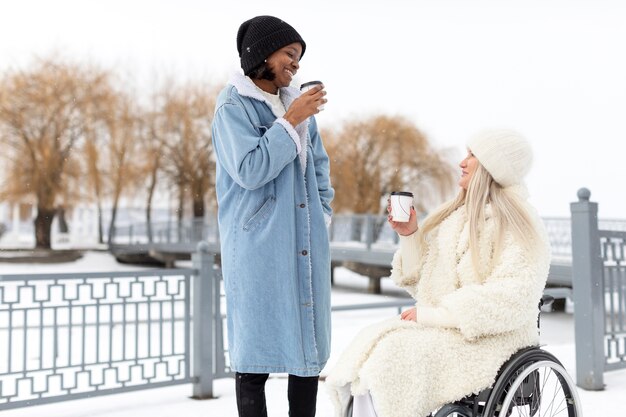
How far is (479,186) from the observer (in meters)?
2.04

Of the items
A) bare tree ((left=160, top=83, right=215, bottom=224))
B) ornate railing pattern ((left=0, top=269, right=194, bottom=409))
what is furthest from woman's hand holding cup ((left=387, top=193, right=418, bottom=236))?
bare tree ((left=160, top=83, right=215, bottom=224))

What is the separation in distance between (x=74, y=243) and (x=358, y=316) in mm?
17922

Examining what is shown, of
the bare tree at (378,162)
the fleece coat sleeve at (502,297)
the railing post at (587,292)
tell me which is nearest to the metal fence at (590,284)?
the railing post at (587,292)

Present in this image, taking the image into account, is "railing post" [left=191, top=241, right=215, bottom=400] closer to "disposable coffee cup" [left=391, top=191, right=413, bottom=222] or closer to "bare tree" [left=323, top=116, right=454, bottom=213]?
"disposable coffee cup" [left=391, top=191, right=413, bottom=222]

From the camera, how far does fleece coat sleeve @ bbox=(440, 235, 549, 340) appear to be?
1.86 metres

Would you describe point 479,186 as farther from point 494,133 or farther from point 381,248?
point 381,248

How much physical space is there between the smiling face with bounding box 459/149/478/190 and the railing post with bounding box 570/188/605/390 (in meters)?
2.59

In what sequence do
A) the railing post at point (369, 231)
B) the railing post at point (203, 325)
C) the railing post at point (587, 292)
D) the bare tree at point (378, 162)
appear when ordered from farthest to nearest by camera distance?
the bare tree at point (378, 162) < the railing post at point (369, 231) < the railing post at point (587, 292) < the railing post at point (203, 325)

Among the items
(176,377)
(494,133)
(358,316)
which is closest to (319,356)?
(494,133)

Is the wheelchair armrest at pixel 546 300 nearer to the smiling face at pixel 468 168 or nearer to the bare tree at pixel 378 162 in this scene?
the smiling face at pixel 468 168

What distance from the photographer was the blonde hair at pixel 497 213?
1944 mm

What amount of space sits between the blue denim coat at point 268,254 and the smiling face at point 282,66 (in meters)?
0.08

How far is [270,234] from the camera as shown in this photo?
1892 mm

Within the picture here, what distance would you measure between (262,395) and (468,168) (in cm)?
93
